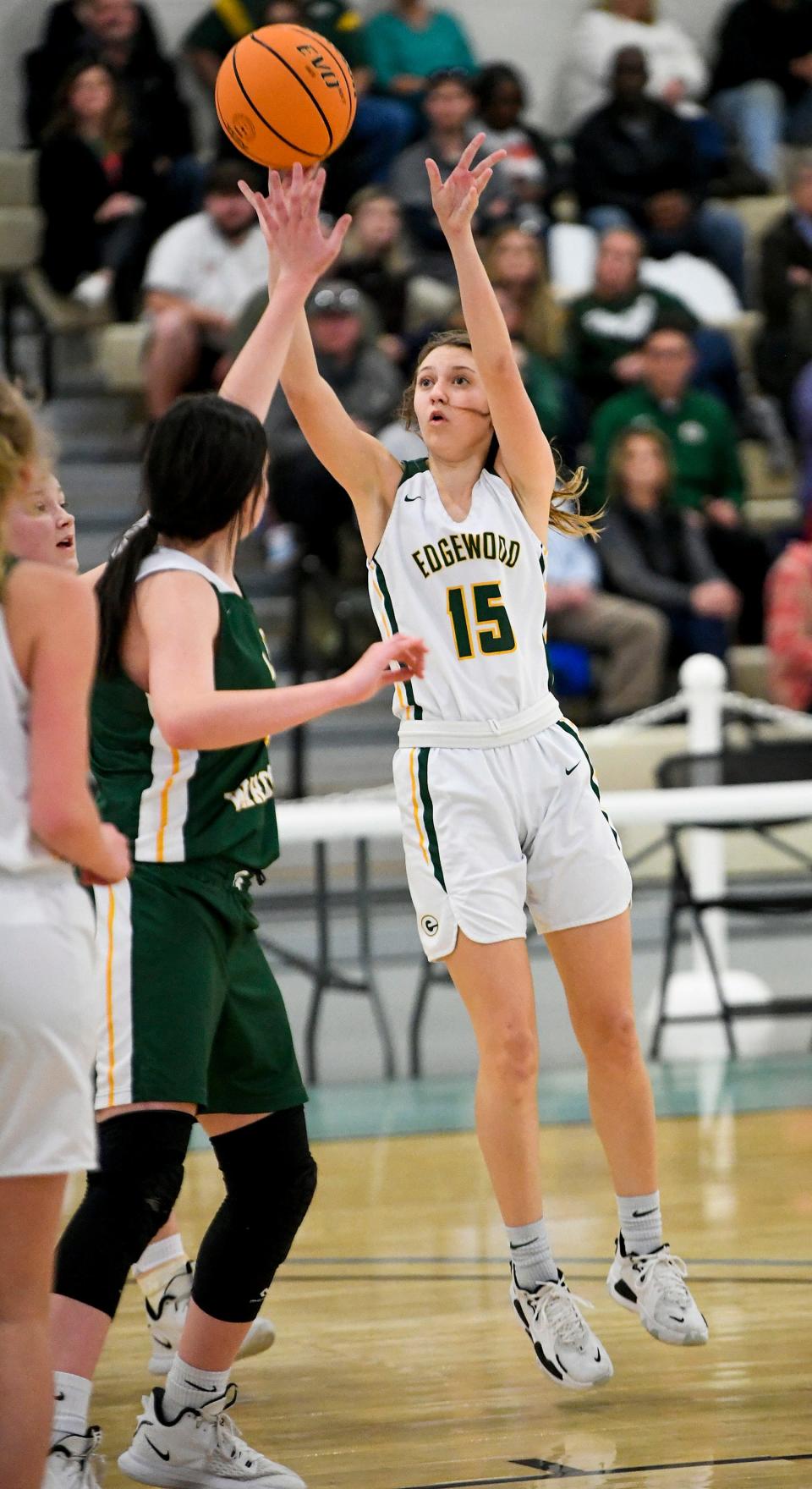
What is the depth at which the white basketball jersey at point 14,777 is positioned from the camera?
265 cm

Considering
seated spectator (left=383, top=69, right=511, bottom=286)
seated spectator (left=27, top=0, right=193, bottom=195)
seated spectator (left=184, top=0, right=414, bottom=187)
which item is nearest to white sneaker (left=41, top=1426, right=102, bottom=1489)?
seated spectator (left=383, top=69, right=511, bottom=286)

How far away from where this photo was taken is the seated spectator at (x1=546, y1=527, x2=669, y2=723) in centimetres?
915

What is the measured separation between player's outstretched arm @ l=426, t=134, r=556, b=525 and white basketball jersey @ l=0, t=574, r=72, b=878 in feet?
5.04

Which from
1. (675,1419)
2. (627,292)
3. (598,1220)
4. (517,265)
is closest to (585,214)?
(627,292)

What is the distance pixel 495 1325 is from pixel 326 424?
188cm

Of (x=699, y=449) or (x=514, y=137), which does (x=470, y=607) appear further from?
(x=514, y=137)

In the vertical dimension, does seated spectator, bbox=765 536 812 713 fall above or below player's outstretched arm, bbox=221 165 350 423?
below

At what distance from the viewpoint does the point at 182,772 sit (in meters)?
3.36

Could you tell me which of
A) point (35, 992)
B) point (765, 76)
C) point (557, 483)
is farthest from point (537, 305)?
point (35, 992)

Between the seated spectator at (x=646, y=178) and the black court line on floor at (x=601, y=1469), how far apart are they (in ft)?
29.8

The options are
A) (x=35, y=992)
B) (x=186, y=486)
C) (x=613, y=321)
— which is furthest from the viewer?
(x=613, y=321)

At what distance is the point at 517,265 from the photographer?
9.76 metres

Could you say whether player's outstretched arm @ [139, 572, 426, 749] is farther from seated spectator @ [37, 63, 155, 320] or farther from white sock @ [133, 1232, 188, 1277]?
seated spectator @ [37, 63, 155, 320]

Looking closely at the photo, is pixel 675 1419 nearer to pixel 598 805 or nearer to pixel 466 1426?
pixel 466 1426
